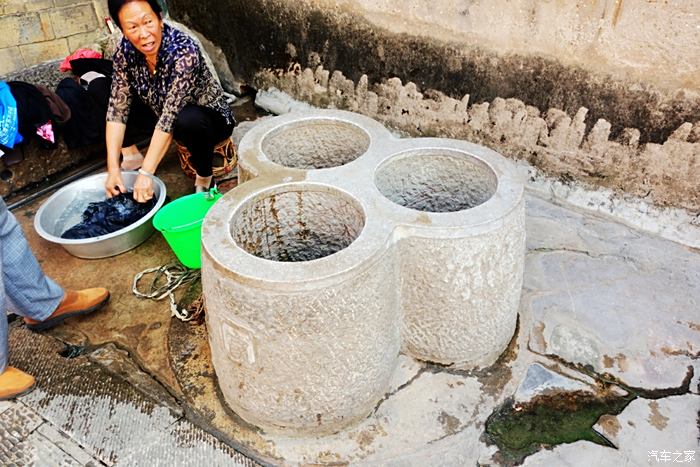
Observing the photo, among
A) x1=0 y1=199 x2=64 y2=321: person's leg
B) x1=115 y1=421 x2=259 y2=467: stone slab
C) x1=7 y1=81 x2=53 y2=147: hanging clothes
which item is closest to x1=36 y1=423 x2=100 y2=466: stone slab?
x1=115 y1=421 x2=259 y2=467: stone slab

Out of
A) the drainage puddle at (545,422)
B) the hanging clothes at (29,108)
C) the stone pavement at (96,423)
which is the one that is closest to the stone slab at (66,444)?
the stone pavement at (96,423)

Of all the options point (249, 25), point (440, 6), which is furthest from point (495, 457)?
point (249, 25)

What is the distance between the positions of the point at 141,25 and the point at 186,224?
3.54ft

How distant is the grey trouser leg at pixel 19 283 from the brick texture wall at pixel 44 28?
10.8 feet

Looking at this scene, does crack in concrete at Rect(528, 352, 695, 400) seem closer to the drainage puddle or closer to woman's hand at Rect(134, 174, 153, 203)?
the drainage puddle

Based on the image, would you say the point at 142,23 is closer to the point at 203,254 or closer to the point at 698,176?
the point at 203,254

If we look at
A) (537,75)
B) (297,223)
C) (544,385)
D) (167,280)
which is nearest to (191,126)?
(167,280)

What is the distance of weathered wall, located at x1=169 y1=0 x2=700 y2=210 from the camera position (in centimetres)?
281

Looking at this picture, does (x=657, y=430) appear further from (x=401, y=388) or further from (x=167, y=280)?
(x=167, y=280)

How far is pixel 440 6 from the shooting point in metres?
3.33

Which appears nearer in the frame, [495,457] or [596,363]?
[495,457]

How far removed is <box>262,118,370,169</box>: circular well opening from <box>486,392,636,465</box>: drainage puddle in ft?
4.86

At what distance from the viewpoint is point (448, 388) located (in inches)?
94.0

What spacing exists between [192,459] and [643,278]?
7.92 feet
